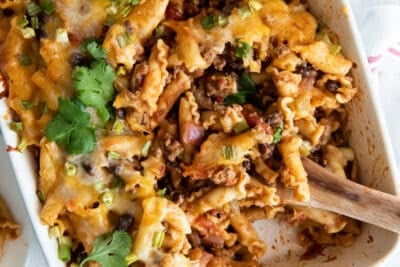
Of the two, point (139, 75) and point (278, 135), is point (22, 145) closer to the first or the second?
point (139, 75)

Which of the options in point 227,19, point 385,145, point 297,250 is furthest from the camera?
point 297,250

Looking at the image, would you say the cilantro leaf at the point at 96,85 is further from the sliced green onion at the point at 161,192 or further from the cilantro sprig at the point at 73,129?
the sliced green onion at the point at 161,192

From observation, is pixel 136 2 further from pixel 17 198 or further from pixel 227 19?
pixel 17 198

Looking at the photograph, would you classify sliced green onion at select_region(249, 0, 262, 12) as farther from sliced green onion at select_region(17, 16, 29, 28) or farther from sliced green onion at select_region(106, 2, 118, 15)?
sliced green onion at select_region(17, 16, 29, 28)

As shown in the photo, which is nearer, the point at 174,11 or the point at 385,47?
the point at 174,11


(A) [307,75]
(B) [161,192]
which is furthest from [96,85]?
(A) [307,75]

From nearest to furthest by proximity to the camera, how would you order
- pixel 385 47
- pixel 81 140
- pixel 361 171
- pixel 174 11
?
pixel 81 140 → pixel 174 11 → pixel 361 171 → pixel 385 47

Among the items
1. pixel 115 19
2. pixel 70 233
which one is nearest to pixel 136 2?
pixel 115 19
